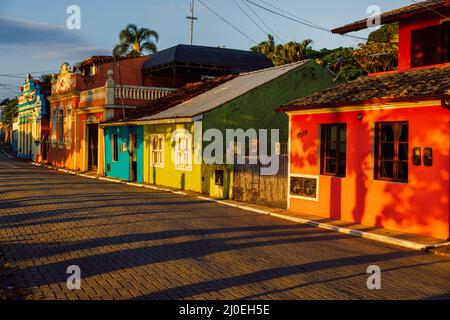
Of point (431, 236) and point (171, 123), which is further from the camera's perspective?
point (171, 123)

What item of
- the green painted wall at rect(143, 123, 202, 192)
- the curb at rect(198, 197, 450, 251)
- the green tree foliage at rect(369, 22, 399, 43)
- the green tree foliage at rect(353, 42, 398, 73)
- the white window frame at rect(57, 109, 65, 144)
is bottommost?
the curb at rect(198, 197, 450, 251)

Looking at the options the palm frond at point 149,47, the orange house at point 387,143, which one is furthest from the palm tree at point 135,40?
the orange house at point 387,143

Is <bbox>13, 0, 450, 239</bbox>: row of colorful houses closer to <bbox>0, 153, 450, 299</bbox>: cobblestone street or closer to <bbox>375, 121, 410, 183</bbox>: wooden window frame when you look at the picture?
<bbox>375, 121, 410, 183</bbox>: wooden window frame

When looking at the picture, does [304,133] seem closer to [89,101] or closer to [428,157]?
[428,157]

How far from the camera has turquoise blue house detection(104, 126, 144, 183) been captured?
88.6ft

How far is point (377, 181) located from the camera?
13211 mm

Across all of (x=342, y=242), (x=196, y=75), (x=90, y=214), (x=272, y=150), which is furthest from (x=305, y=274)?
(x=196, y=75)

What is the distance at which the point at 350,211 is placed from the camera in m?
14.0

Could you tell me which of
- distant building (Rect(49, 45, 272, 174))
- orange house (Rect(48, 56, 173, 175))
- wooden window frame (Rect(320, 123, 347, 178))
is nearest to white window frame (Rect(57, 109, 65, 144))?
orange house (Rect(48, 56, 173, 175))

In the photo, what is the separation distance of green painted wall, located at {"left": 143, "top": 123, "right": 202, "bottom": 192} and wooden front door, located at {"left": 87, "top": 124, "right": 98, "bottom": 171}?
27.8 feet

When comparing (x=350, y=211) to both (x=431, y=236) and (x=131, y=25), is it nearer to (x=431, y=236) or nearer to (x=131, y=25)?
(x=431, y=236)

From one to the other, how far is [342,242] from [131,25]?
1886 inches

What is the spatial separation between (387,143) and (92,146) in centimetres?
2441
